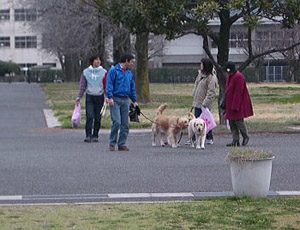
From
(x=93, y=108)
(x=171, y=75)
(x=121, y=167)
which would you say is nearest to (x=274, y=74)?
(x=171, y=75)

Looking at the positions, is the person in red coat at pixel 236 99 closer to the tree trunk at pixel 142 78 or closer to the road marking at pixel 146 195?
the road marking at pixel 146 195

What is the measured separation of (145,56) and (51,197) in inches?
921

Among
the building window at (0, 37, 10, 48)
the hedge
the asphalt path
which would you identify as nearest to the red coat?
the asphalt path

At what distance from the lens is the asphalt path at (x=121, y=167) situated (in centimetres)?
1115

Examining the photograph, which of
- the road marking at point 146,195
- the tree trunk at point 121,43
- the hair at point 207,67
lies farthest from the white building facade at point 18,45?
the road marking at point 146,195

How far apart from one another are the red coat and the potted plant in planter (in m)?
6.30

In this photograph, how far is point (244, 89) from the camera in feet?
52.3

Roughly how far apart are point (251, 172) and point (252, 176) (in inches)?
2.0

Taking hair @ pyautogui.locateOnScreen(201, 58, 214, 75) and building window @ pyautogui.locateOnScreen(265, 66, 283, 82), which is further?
building window @ pyautogui.locateOnScreen(265, 66, 283, 82)

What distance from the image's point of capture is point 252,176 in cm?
945

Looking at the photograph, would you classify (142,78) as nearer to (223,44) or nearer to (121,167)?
(223,44)

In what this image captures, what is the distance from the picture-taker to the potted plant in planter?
9461 millimetres

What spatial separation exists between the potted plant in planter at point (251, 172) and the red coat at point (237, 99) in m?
6.30

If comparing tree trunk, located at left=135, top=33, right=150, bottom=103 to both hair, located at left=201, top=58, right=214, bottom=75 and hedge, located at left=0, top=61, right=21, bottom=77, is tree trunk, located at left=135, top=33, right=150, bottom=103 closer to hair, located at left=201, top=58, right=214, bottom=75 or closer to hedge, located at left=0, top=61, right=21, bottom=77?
hair, located at left=201, top=58, right=214, bottom=75
